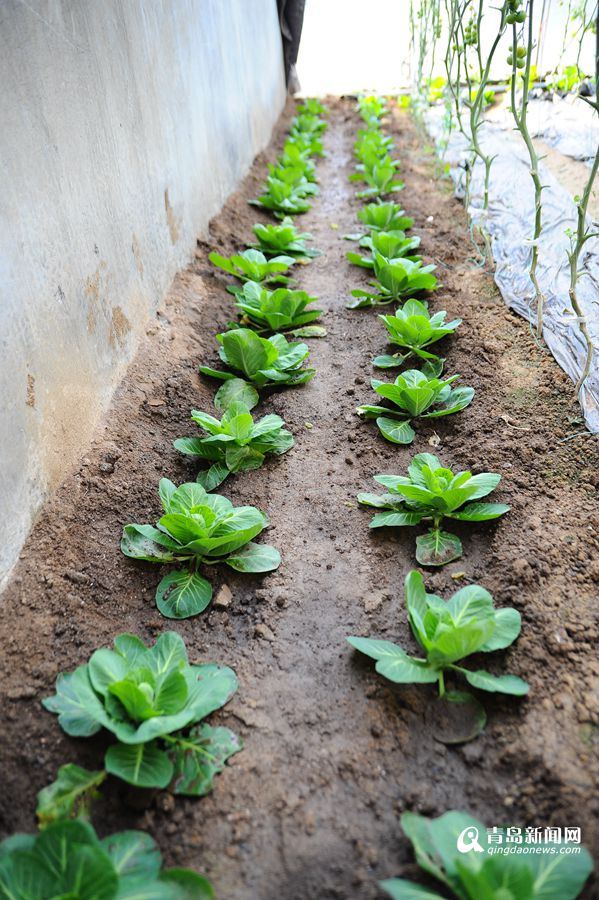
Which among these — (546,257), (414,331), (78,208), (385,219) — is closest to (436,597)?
(414,331)

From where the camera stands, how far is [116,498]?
7.59 feet

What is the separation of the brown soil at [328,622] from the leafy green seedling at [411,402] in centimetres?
7

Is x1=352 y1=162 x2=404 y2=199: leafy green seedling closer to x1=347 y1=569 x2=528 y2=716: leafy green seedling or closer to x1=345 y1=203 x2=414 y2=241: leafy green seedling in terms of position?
x1=345 y1=203 x2=414 y2=241: leafy green seedling

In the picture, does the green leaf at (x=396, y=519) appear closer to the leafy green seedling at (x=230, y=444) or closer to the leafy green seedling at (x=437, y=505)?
the leafy green seedling at (x=437, y=505)

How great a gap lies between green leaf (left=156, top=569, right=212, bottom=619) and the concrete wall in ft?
1.52

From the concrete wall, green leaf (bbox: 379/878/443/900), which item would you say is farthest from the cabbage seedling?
green leaf (bbox: 379/878/443/900)

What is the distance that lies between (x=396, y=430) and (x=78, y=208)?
1490 millimetres

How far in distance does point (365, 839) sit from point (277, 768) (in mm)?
261

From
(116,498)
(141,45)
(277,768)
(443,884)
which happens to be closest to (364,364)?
(116,498)

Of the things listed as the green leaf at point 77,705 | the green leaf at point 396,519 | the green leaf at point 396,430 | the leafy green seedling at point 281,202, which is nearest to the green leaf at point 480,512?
the green leaf at point 396,519

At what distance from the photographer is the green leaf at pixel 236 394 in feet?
9.70

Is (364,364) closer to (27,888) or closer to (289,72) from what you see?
(27,888)

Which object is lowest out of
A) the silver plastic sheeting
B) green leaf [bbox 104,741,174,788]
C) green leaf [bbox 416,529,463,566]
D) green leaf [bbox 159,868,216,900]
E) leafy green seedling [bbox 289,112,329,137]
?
green leaf [bbox 416,529,463,566]

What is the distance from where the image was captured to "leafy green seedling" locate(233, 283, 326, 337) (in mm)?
3459
